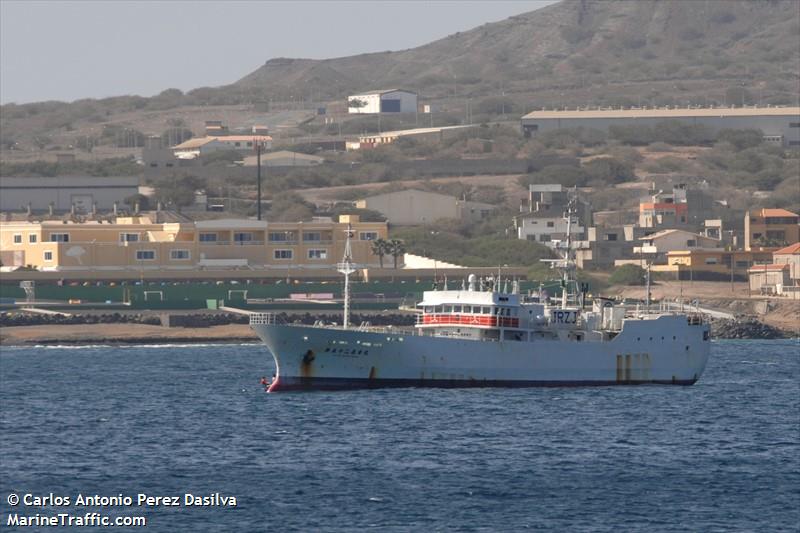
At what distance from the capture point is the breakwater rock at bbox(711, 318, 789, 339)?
5143 inches

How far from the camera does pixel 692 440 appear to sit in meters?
64.3

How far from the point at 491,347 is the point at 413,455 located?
68.5ft

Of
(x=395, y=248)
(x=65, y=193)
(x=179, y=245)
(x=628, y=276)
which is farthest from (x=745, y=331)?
(x=65, y=193)

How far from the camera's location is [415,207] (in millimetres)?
179000

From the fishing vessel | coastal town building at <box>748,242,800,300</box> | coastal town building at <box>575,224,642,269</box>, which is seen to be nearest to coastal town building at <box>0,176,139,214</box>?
coastal town building at <box>575,224,642,269</box>

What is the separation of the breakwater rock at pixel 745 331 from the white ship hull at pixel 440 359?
4793cm

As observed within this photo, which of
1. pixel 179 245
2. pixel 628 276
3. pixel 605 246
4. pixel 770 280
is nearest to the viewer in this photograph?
pixel 179 245

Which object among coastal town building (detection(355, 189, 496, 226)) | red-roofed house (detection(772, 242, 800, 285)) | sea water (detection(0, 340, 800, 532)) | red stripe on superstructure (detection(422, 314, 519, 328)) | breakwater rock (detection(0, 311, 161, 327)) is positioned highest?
coastal town building (detection(355, 189, 496, 226))

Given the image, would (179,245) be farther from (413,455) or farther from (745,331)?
(413,455)

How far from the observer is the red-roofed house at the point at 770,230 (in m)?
158

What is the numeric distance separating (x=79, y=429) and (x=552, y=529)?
25106mm

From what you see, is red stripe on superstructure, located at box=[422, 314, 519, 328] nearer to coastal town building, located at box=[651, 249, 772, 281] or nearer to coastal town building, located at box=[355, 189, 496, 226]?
coastal town building, located at box=[651, 249, 772, 281]

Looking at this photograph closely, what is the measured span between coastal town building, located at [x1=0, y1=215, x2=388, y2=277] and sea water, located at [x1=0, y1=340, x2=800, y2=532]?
5478cm

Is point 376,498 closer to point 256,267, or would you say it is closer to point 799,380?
point 799,380
